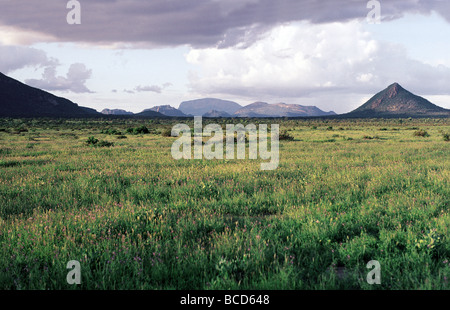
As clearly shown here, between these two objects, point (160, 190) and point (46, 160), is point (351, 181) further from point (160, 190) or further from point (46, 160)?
point (46, 160)

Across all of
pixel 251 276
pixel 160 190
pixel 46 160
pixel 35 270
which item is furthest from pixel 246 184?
pixel 46 160

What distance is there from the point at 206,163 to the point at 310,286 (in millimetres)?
11013

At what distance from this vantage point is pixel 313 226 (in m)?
5.53

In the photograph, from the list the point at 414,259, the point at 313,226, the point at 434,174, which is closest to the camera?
the point at 414,259

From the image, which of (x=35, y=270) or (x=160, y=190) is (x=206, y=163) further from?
(x=35, y=270)

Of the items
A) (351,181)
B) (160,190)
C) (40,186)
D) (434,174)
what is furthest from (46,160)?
(434,174)

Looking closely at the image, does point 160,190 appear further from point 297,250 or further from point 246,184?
point 297,250

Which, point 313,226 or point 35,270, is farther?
point 313,226

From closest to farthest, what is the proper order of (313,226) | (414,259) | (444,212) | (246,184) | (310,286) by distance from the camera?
(310,286) → (414,259) → (313,226) → (444,212) → (246,184)

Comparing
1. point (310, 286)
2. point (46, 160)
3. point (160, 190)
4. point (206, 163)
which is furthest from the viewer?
point (46, 160)

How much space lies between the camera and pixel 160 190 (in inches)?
337

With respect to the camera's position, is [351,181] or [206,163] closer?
[351,181]

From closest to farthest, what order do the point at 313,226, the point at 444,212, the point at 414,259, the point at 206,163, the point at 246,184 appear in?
the point at 414,259 < the point at 313,226 < the point at 444,212 < the point at 246,184 < the point at 206,163

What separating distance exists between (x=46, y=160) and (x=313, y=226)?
1524cm
